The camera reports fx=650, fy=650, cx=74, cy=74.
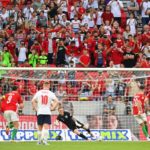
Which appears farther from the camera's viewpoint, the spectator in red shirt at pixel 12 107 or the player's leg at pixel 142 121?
the player's leg at pixel 142 121

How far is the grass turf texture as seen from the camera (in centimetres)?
1694

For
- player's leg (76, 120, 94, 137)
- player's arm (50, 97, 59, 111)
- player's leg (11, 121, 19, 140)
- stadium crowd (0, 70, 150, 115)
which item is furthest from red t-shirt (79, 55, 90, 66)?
player's arm (50, 97, 59, 111)

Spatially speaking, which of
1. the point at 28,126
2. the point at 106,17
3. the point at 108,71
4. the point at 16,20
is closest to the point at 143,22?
the point at 106,17

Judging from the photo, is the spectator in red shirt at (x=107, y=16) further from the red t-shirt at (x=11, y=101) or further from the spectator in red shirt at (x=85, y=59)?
the red t-shirt at (x=11, y=101)

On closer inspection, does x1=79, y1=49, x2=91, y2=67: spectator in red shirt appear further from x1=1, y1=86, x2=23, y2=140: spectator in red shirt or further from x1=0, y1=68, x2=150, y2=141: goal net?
x1=1, y1=86, x2=23, y2=140: spectator in red shirt

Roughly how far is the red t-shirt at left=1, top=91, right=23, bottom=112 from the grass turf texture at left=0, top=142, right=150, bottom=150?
3.58 ft

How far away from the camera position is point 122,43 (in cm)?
2486

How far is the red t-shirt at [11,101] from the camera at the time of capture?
60.6ft

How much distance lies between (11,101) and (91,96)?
105 inches

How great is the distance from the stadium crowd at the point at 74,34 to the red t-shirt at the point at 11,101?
4.43 metres

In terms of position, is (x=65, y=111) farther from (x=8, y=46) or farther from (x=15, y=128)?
(x=8, y=46)

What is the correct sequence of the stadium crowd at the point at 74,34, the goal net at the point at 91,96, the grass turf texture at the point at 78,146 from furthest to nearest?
the stadium crowd at the point at 74,34 → the goal net at the point at 91,96 → the grass turf texture at the point at 78,146

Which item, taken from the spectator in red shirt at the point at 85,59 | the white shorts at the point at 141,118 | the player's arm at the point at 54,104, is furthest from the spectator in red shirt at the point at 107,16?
the player's arm at the point at 54,104

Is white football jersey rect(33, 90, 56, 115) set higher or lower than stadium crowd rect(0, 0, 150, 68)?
lower
